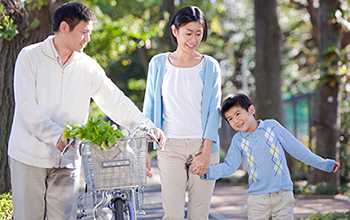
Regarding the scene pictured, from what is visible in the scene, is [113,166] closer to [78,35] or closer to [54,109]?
[54,109]

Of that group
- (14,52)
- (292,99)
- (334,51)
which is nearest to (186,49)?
(14,52)

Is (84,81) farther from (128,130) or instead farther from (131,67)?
(131,67)

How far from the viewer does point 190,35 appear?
575 centimetres

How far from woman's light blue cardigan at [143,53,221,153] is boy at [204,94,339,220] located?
0.13m

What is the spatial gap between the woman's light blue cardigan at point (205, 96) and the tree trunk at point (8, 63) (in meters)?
3.11

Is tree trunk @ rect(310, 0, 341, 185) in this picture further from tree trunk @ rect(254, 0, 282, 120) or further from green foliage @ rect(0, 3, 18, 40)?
green foliage @ rect(0, 3, 18, 40)

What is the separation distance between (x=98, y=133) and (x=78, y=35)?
2.72 ft

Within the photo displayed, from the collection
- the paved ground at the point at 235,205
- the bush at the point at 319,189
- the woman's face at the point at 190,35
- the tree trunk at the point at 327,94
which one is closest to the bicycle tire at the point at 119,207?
the woman's face at the point at 190,35

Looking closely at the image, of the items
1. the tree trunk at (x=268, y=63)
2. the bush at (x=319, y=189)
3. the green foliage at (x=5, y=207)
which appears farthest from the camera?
the tree trunk at (x=268, y=63)

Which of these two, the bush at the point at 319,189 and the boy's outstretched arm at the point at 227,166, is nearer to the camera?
the boy's outstretched arm at the point at 227,166

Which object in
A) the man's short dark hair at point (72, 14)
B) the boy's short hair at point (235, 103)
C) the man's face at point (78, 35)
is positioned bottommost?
the boy's short hair at point (235, 103)

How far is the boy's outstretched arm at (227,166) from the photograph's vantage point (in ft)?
18.8

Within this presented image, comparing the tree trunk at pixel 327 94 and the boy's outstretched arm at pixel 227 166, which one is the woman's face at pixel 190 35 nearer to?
the boy's outstretched arm at pixel 227 166

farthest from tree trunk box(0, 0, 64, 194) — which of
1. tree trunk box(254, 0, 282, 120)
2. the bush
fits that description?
tree trunk box(254, 0, 282, 120)
